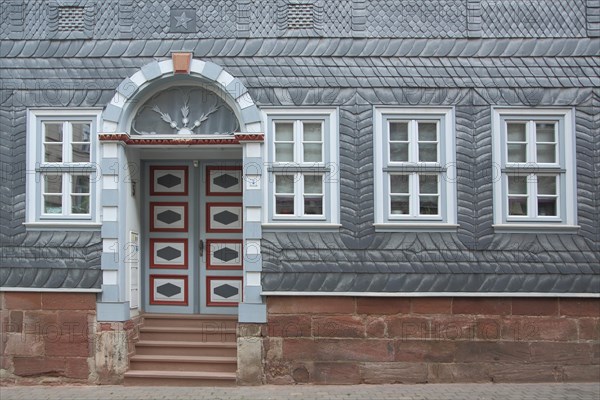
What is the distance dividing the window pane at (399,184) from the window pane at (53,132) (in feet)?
16.2

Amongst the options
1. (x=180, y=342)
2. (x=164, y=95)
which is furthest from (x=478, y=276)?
(x=164, y=95)

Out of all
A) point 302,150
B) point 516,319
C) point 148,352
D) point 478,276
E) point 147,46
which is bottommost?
point 148,352


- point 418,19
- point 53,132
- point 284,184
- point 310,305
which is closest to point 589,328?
point 310,305

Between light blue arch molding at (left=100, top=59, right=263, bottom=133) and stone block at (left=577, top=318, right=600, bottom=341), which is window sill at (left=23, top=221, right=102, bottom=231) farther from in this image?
stone block at (left=577, top=318, right=600, bottom=341)

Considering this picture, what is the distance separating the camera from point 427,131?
8570 millimetres

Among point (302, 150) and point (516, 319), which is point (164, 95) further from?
point (516, 319)

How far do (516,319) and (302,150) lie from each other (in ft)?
12.8

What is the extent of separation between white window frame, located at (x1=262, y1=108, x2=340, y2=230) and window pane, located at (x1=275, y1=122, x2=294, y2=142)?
0.09 meters

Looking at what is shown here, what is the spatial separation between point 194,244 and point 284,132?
2397 millimetres

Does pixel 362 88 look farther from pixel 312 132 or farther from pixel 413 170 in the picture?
pixel 413 170

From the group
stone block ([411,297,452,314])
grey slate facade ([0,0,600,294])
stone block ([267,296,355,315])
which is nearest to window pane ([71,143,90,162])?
grey slate facade ([0,0,600,294])

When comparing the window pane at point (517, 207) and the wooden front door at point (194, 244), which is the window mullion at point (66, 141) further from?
the window pane at point (517, 207)

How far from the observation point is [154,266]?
938 cm

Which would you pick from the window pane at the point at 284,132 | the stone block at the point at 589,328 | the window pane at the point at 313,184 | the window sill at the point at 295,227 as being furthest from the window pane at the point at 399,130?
the stone block at the point at 589,328
